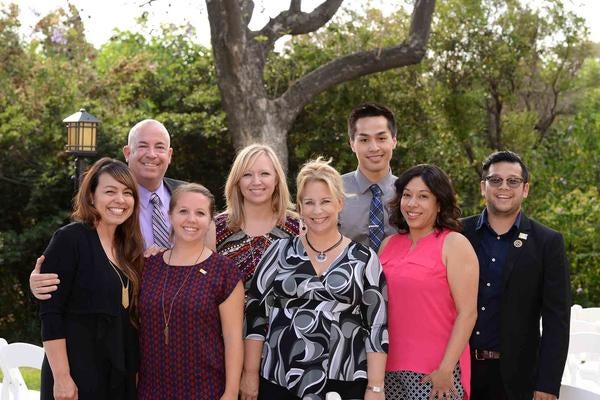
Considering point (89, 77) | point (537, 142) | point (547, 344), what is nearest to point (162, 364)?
point (547, 344)

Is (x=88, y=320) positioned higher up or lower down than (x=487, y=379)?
higher up

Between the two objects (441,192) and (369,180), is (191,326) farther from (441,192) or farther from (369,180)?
(369,180)

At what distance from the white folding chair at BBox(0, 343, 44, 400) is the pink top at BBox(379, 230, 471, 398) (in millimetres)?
1657

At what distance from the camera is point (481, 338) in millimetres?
4371

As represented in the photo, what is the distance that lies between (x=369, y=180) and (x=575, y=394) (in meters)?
1.71

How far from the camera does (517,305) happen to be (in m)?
4.30

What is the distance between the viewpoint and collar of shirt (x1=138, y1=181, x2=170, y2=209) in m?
5.04

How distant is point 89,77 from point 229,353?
418 inches

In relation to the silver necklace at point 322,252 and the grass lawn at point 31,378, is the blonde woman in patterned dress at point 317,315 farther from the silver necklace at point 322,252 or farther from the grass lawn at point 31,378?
the grass lawn at point 31,378

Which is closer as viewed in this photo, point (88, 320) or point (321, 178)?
point (88, 320)

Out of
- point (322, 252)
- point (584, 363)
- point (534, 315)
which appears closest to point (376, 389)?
point (322, 252)

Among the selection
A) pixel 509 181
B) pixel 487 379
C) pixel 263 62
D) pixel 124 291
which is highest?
pixel 263 62

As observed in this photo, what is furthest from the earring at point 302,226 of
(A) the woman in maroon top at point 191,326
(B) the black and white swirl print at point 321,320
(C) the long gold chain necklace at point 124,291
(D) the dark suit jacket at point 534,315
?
(D) the dark suit jacket at point 534,315

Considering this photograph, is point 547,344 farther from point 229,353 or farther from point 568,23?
point 568,23
